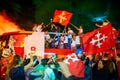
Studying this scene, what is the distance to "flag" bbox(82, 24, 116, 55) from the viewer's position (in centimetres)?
358

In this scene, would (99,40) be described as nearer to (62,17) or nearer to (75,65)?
(75,65)

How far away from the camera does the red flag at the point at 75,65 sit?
11.6 feet

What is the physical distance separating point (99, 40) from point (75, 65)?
455 millimetres

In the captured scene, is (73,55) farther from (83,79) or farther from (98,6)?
(98,6)

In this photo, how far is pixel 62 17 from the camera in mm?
3623

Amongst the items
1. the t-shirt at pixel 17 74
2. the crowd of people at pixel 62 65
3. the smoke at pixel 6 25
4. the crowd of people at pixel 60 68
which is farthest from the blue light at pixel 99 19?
the t-shirt at pixel 17 74

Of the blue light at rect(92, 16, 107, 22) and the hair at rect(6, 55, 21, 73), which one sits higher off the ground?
the blue light at rect(92, 16, 107, 22)

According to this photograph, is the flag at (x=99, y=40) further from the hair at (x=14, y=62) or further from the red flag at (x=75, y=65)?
the hair at (x=14, y=62)

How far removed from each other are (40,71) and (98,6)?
1.16 meters

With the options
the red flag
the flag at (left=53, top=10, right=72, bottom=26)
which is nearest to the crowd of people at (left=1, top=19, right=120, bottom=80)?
the red flag

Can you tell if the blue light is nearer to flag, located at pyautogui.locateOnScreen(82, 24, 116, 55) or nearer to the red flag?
flag, located at pyautogui.locateOnScreen(82, 24, 116, 55)

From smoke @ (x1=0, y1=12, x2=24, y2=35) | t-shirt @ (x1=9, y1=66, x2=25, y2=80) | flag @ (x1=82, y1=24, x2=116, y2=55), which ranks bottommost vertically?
t-shirt @ (x1=9, y1=66, x2=25, y2=80)

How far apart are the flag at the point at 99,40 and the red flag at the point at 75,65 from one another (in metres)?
0.17

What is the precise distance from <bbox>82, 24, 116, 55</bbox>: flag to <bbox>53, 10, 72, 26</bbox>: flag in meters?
0.31
